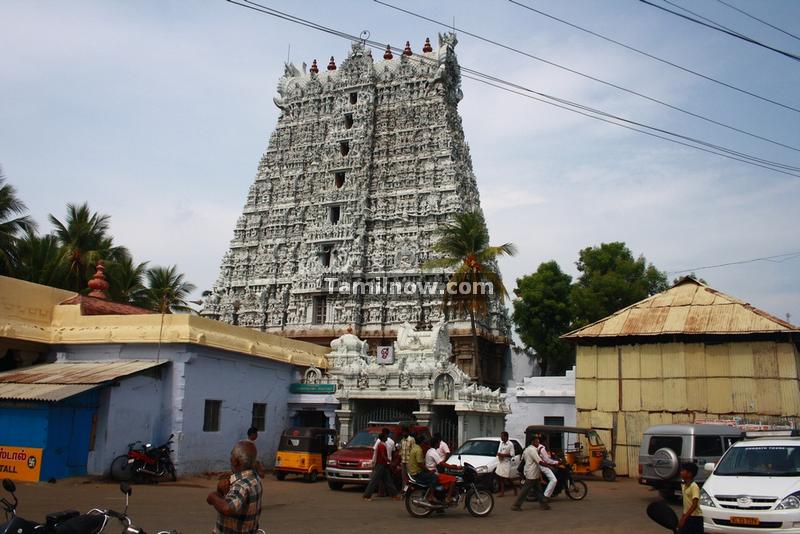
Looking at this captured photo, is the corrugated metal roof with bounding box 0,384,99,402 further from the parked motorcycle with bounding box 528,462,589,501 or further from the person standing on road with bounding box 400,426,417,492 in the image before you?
the parked motorcycle with bounding box 528,462,589,501

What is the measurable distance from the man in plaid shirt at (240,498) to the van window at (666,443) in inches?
511

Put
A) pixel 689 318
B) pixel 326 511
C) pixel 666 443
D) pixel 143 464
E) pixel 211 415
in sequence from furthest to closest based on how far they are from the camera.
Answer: pixel 689 318 < pixel 211 415 < pixel 143 464 < pixel 666 443 < pixel 326 511

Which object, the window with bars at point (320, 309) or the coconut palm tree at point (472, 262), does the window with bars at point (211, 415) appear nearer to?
the coconut palm tree at point (472, 262)

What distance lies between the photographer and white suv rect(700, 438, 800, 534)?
31.1 ft

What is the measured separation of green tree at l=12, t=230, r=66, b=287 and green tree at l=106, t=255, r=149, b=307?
3.63 metres

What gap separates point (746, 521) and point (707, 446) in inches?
282

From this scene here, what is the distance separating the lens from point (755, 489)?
995 cm

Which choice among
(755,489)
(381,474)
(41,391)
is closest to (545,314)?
(381,474)

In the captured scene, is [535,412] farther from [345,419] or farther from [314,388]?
[314,388]

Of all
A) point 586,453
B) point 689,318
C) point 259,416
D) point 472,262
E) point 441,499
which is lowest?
point 441,499

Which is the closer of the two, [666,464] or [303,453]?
[666,464]

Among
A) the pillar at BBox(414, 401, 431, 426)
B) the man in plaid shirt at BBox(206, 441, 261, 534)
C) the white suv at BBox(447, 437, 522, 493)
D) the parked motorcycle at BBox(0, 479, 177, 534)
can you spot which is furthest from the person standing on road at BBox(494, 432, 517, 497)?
the man in plaid shirt at BBox(206, 441, 261, 534)

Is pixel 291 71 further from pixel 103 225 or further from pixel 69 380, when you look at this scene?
pixel 69 380
